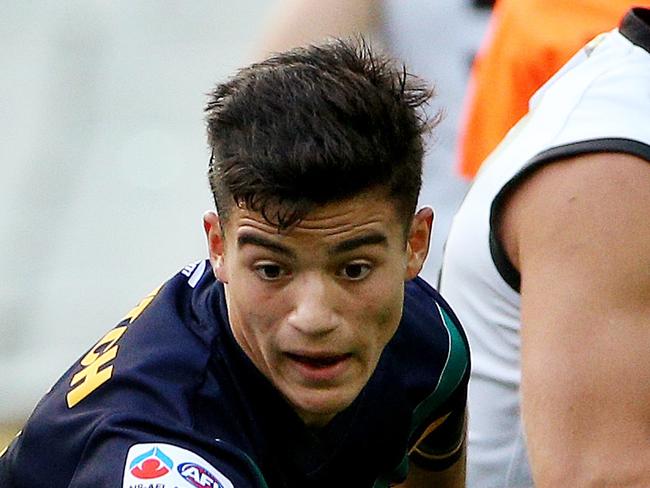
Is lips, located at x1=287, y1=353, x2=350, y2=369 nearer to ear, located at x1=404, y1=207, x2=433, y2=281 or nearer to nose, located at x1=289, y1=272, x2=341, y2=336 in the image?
nose, located at x1=289, y1=272, x2=341, y2=336

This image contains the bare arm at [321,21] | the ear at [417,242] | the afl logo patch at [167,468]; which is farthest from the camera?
the bare arm at [321,21]

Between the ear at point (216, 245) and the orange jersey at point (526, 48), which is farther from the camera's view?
the orange jersey at point (526, 48)

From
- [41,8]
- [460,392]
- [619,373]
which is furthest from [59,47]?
[619,373]

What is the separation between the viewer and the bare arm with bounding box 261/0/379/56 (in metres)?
3.93

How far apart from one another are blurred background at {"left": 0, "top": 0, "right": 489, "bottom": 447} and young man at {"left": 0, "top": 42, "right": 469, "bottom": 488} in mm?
3247

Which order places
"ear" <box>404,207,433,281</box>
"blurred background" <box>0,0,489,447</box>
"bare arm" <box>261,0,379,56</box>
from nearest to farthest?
"ear" <box>404,207,433,281</box>, "bare arm" <box>261,0,379,56</box>, "blurred background" <box>0,0,489,447</box>

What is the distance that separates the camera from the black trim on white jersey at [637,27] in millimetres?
2596

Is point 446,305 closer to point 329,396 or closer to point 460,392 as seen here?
point 460,392

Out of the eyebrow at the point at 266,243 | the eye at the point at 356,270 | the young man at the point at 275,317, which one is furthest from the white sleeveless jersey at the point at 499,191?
the eyebrow at the point at 266,243

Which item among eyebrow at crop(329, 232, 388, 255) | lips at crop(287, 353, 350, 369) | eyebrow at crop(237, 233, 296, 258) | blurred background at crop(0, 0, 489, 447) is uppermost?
eyebrow at crop(237, 233, 296, 258)

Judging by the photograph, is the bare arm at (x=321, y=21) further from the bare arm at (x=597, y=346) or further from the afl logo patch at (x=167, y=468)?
the afl logo patch at (x=167, y=468)

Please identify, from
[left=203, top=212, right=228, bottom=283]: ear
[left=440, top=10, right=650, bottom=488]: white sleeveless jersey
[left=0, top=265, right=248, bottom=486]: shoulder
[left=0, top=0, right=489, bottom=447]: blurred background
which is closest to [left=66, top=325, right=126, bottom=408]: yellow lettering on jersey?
[left=0, top=265, right=248, bottom=486]: shoulder

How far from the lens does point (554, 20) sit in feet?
10.7

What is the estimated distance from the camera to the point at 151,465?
7.32ft
